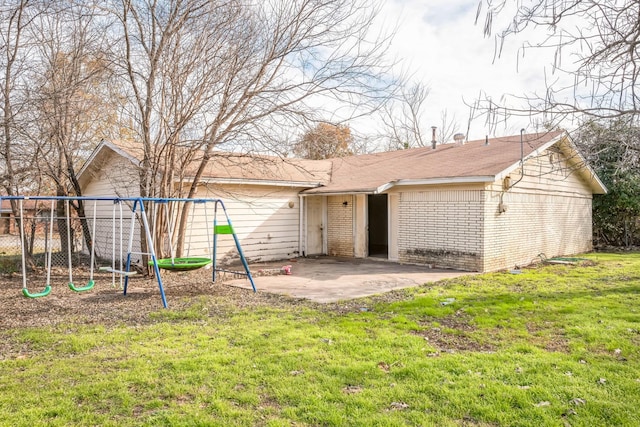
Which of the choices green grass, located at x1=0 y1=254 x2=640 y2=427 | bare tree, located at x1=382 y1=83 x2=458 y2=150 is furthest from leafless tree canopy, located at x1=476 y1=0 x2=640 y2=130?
bare tree, located at x1=382 y1=83 x2=458 y2=150

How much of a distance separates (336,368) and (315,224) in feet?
33.7

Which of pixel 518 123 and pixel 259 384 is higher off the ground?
pixel 518 123

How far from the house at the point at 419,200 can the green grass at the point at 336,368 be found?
426 centimetres

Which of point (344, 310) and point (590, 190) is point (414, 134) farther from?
point (344, 310)

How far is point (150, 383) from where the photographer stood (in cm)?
401

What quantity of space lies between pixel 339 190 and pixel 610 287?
688 cm

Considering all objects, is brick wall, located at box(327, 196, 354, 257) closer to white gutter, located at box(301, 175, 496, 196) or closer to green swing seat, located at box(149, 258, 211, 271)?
white gutter, located at box(301, 175, 496, 196)

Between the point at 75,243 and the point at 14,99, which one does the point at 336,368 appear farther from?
the point at 75,243

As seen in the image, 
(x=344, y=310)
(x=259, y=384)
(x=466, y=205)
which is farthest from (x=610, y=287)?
(x=259, y=384)

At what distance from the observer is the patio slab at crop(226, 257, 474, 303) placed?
8297 millimetres

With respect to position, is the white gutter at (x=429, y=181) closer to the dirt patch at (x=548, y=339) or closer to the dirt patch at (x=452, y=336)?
the dirt patch at (x=452, y=336)

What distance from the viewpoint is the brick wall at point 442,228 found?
1083 centimetres

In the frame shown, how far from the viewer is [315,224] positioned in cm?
1455

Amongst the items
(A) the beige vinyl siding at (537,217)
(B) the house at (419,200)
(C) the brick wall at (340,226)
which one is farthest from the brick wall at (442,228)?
(C) the brick wall at (340,226)
